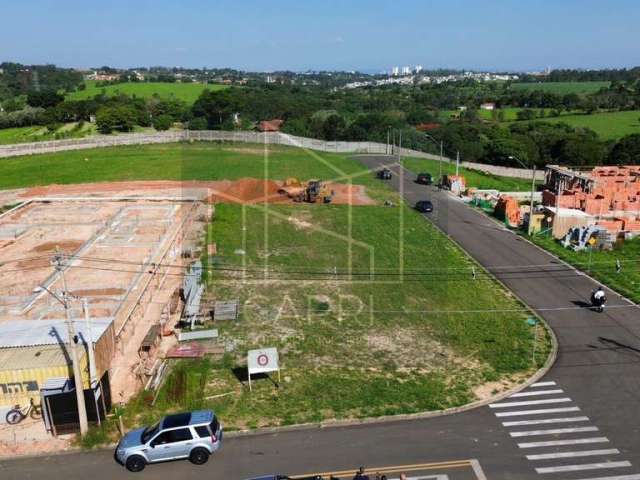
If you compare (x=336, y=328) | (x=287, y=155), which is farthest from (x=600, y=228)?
(x=287, y=155)

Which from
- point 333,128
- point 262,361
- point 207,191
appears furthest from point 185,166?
point 262,361

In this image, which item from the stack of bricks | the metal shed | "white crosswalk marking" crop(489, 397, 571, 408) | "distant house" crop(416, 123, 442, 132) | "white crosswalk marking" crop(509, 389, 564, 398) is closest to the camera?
the metal shed

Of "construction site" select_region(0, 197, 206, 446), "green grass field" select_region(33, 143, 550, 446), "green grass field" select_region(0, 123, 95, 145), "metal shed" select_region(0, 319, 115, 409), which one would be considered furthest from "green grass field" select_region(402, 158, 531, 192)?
"green grass field" select_region(0, 123, 95, 145)

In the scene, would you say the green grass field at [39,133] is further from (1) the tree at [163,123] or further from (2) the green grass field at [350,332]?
(2) the green grass field at [350,332]

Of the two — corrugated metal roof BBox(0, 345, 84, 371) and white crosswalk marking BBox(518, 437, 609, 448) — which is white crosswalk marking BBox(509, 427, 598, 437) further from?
corrugated metal roof BBox(0, 345, 84, 371)

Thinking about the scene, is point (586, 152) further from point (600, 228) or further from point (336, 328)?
point (336, 328)

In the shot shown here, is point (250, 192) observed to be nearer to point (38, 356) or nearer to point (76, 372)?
point (38, 356)

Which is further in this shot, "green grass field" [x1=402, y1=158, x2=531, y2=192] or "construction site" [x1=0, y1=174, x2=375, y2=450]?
"green grass field" [x1=402, y1=158, x2=531, y2=192]
